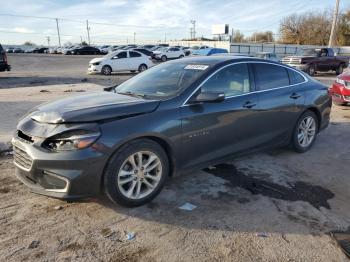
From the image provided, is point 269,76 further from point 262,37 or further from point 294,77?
point 262,37

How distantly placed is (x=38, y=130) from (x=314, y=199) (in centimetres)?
326

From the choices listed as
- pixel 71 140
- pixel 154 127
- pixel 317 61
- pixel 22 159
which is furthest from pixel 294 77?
pixel 317 61

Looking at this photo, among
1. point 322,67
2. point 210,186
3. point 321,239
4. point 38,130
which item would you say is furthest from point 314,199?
point 322,67

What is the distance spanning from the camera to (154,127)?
3.86m

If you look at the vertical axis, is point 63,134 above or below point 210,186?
above

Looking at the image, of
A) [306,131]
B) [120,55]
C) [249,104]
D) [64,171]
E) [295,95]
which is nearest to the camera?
[64,171]

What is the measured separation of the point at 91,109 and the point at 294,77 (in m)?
3.59

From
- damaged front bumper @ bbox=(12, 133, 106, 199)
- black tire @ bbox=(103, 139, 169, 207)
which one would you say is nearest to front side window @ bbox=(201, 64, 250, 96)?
black tire @ bbox=(103, 139, 169, 207)

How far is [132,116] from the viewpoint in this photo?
3795mm

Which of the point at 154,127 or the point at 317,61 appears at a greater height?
the point at 154,127

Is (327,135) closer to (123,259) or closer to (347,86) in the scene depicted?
(347,86)

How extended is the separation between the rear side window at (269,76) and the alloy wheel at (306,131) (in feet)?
2.71

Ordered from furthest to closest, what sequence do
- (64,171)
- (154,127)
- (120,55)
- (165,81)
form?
1. (120,55)
2. (165,81)
3. (154,127)
4. (64,171)

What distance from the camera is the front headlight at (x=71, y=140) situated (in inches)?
137
